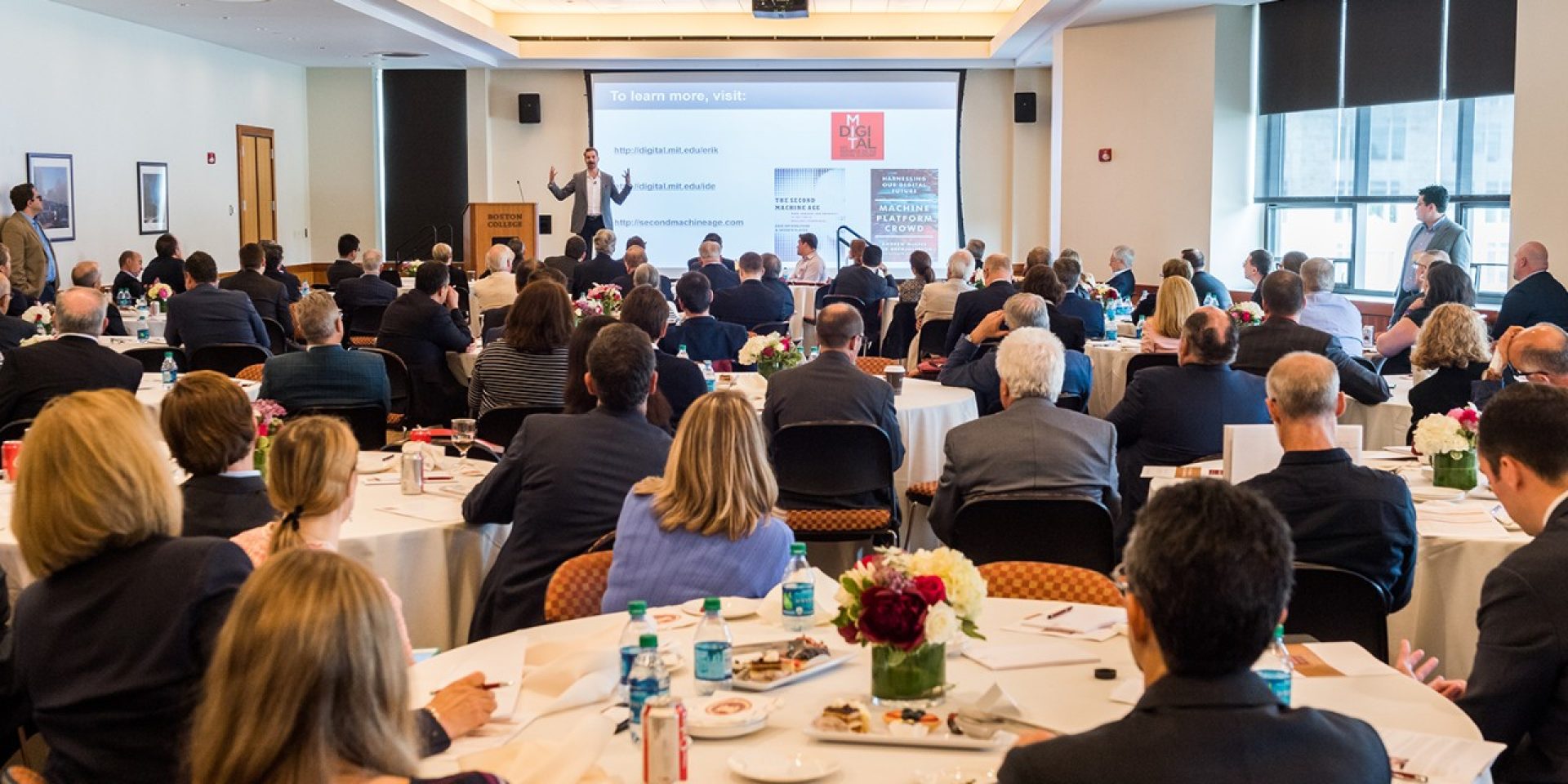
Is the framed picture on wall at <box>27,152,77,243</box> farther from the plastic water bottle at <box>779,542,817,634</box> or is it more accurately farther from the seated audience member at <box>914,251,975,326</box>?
the plastic water bottle at <box>779,542,817,634</box>

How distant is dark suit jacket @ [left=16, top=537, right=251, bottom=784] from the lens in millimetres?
2590

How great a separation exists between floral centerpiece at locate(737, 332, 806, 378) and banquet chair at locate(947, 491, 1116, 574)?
292cm

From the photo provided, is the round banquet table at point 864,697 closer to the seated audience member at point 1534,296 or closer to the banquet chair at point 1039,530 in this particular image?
the banquet chair at point 1039,530

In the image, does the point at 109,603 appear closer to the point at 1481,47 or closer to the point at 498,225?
the point at 1481,47

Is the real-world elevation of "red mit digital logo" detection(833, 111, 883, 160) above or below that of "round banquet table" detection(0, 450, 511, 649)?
above

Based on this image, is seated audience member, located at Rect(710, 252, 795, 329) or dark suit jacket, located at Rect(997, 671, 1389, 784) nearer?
dark suit jacket, located at Rect(997, 671, 1389, 784)

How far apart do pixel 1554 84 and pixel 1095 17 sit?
631 cm

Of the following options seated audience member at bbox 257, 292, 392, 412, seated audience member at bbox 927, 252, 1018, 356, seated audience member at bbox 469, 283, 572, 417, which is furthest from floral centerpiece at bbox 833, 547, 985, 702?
seated audience member at bbox 927, 252, 1018, 356

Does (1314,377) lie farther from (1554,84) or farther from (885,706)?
(1554,84)

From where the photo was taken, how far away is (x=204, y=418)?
12.3 feet

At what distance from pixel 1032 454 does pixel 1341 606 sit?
5.21 feet

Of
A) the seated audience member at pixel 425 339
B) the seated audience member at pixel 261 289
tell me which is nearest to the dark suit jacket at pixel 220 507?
the seated audience member at pixel 425 339

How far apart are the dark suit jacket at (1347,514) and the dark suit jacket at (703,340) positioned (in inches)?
211

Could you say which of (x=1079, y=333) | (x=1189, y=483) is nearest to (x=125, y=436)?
(x=1189, y=483)
